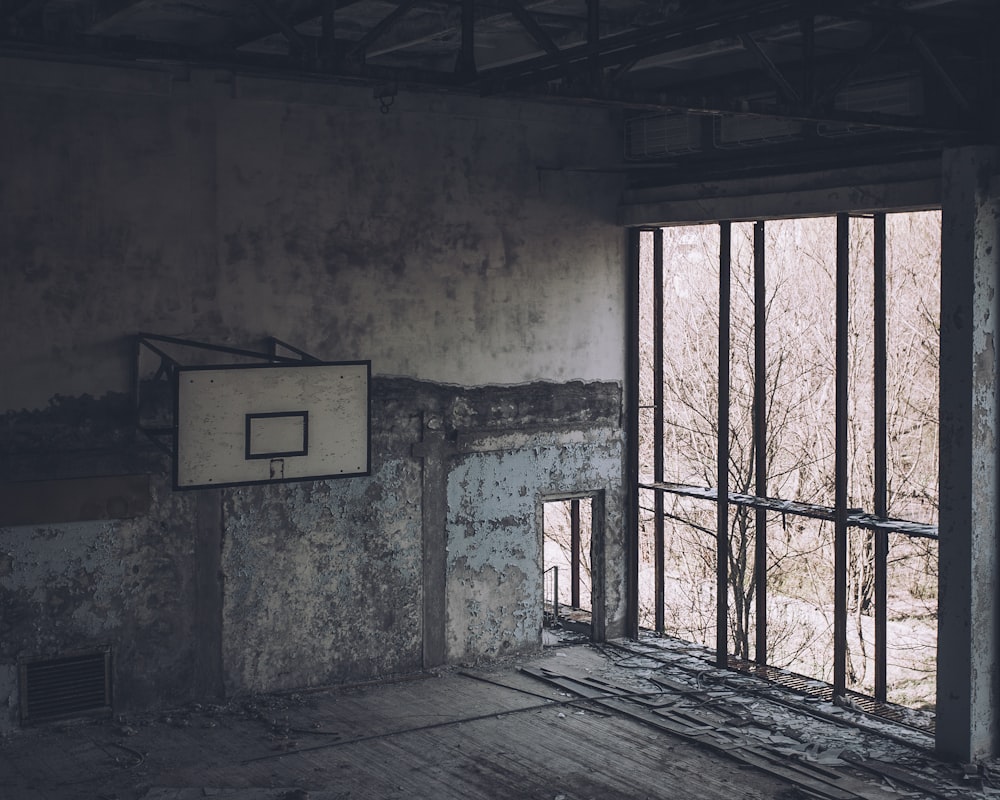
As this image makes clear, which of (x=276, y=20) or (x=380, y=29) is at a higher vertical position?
(x=380, y=29)

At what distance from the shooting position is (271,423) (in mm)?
10273

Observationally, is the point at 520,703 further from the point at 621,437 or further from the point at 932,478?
the point at 932,478

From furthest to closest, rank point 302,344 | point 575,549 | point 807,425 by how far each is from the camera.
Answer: point 807,425 < point 575,549 < point 302,344

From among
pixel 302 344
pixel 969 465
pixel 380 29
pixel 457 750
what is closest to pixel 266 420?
pixel 302 344

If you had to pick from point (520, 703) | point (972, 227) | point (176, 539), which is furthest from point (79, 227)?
point (972, 227)

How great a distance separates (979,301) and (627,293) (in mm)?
4616

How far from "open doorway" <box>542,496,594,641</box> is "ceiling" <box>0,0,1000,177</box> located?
460cm

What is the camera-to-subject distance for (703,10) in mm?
6613

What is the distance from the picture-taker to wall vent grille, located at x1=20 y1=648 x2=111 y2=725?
1032cm

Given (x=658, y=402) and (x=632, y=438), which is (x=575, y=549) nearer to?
(x=632, y=438)

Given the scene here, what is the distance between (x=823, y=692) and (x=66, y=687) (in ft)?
22.5

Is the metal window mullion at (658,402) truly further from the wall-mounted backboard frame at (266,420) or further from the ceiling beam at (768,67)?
the ceiling beam at (768,67)

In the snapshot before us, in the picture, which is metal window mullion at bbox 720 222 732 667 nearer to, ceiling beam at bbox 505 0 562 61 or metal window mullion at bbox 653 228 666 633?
metal window mullion at bbox 653 228 666 633

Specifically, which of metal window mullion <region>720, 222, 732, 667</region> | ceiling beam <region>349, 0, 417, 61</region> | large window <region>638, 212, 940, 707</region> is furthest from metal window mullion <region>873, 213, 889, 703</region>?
large window <region>638, 212, 940, 707</region>
